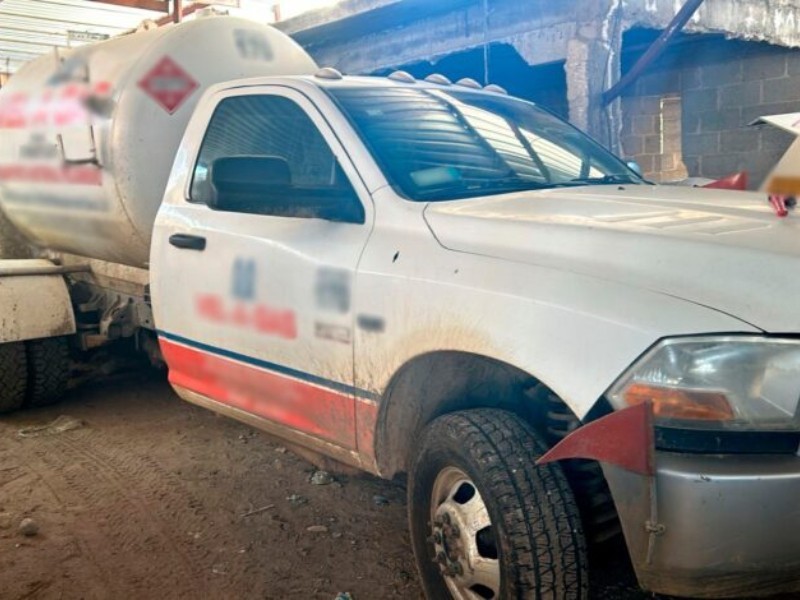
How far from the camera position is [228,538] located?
3.52 m

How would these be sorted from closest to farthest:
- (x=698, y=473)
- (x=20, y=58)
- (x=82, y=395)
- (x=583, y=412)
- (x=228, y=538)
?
(x=698, y=473) → (x=583, y=412) → (x=228, y=538) → (x=82, y=395) → (x=20, y=58)

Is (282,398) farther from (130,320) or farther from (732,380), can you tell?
(130,320)

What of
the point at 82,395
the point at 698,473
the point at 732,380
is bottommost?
the point at 82,395

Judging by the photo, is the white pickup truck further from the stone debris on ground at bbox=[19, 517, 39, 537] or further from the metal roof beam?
the metal roof beam

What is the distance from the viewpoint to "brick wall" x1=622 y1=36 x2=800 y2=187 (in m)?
8.11

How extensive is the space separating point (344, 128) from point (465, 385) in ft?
3.81

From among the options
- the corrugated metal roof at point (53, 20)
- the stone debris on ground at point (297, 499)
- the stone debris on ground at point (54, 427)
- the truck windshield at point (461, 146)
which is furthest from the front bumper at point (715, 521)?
the corrugated metal roof at point (53, 20)

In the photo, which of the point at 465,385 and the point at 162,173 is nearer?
the point at 465,385

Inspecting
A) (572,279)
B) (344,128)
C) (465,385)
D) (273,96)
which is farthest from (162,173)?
(572,279)

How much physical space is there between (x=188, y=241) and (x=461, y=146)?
134 cm

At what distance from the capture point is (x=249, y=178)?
10.1 feet

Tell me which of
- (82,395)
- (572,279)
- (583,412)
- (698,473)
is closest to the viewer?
(698,473)

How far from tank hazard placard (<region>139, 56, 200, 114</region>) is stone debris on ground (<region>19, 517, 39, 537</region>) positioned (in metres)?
2.48

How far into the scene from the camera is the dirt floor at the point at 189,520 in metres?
3.13
